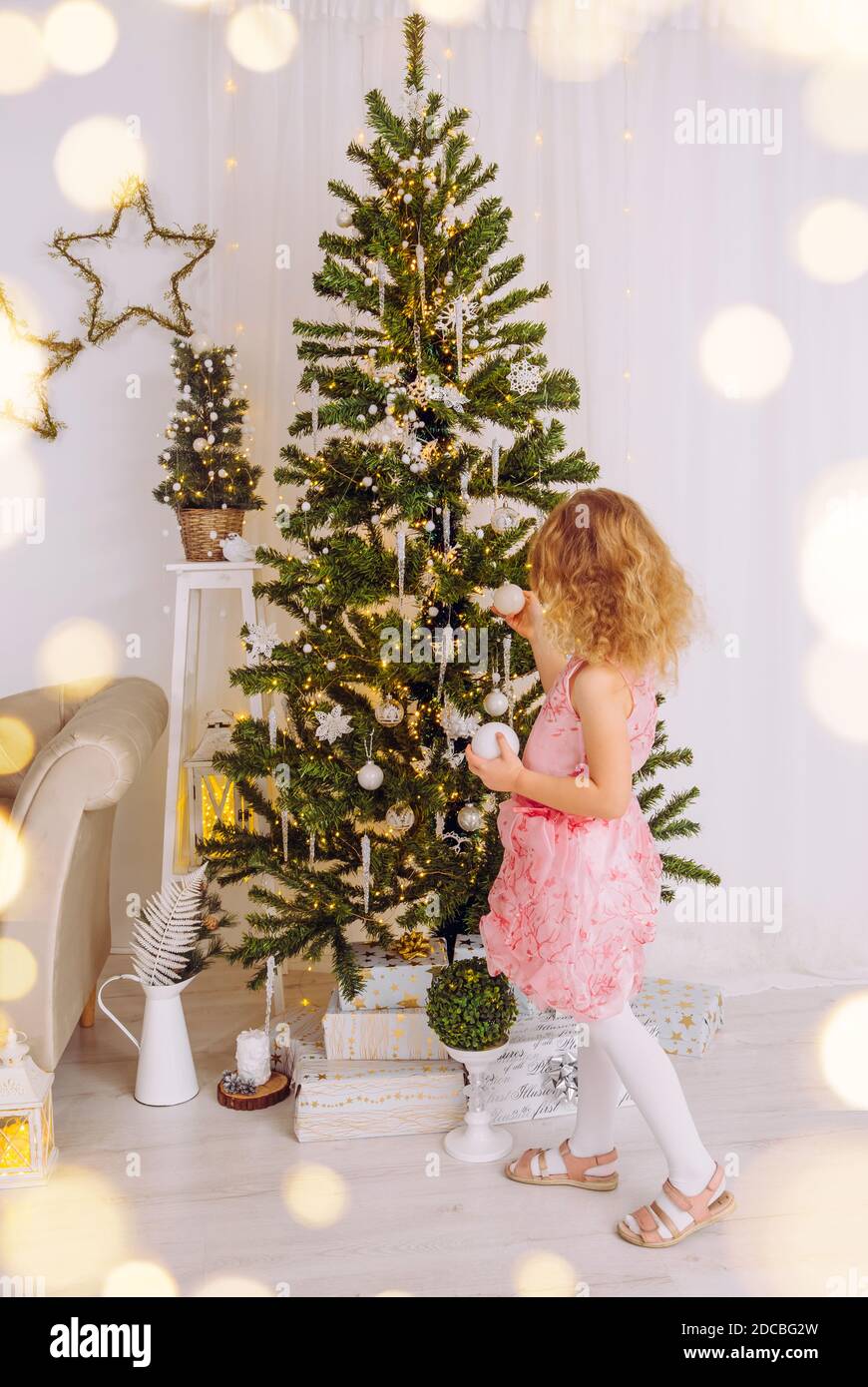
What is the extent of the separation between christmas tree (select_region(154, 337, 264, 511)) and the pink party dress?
130 centimetres

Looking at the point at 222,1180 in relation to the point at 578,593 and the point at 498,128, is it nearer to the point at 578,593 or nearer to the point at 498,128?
the point at 578,593

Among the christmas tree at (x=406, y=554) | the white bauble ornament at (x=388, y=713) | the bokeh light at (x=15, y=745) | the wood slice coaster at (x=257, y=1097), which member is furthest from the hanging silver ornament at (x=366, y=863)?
the bokeh light at (x=15, y=745)

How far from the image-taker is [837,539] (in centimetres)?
305

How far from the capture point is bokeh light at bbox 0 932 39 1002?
211 centimetres

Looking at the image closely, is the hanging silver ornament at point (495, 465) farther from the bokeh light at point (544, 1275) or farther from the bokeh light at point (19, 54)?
the bokeh light at point (19, 54)

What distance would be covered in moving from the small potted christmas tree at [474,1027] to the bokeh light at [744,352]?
1.80 meters

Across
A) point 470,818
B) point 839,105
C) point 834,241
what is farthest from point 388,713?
point 839,105

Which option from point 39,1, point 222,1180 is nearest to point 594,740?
point 222,1180

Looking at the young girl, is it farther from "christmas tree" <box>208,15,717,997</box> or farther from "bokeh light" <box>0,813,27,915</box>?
"bokeh light" <box>0,813,27,915</box>

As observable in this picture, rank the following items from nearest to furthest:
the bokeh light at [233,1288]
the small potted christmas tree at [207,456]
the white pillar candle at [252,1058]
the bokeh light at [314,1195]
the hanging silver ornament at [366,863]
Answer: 1. the bokeh light at [233,1288]
2. the bokeh light at [314,1195]
3. the hanging silver ornament at [366,863]
4. the white pillar candle at [252,1058]
5. the small potted christmas tree at [207,456]

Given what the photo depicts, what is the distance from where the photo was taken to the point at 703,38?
2.93 m

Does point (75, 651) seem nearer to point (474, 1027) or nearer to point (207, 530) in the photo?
point (207, 530)

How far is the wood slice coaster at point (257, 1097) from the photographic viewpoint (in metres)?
2.31
